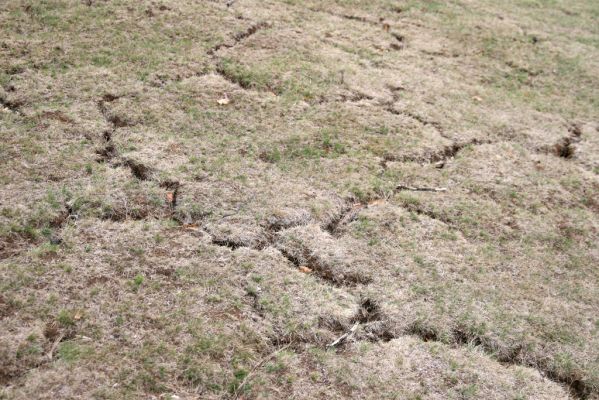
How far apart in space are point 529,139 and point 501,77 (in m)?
0.99

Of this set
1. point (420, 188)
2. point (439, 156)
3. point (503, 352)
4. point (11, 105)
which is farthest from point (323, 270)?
point (11, 105)

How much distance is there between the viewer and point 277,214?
9.53 ft

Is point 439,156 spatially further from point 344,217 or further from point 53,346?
point 53,346

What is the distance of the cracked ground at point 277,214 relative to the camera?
7.40 ft

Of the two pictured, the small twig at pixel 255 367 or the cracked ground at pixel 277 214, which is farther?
the cracked ground at pixel 277 214

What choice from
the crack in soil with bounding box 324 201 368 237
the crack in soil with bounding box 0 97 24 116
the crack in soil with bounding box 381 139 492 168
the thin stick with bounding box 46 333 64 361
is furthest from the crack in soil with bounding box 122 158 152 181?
the crack in soil with bounding box 381 139 492 168

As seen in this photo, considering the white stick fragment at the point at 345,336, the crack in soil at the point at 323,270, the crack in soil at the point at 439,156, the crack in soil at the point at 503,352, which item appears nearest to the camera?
the white stick fragment at the point at 345,336

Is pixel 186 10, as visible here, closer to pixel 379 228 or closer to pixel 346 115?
pixel 346 115

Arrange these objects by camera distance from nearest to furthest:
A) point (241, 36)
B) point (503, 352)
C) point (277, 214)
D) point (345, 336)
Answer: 1. point (345, 336)
2. point (503, 352)
3. point (277, 214)
4. point (241, 36)

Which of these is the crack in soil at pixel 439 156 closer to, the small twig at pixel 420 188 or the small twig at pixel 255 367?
the small twig at pixel 420 188

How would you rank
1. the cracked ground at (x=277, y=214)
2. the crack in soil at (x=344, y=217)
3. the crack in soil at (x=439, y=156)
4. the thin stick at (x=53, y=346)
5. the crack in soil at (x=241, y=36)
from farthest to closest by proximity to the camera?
1. the crack in soil at (x=241, y=36)
2. the crack in soil at (x=439, y=156)
3. the crack in soil at (x=344, y=217)
4. the cracked ground at (x=277, y=214)
5. the thin stick at (x=53, y=346)

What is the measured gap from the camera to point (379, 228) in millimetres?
2992

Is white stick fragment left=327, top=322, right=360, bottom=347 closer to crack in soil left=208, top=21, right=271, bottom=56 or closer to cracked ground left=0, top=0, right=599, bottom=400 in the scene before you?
cracked ground left=0, top=0, right=599, bottom=400

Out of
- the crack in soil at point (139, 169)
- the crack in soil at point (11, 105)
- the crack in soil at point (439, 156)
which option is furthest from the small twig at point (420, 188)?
the crack in soil at point (11, 105)
